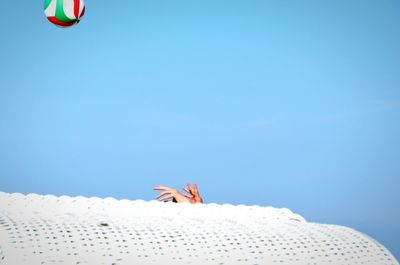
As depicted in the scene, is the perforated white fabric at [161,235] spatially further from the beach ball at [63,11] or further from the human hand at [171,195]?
the beach ball at [63,11]

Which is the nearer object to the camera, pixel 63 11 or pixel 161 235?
pixel 161 235

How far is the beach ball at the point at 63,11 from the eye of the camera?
1491 cm

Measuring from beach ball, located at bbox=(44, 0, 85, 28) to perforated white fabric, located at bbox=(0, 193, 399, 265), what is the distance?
500 cm

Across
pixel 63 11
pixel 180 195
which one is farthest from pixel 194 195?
pixel 63 11

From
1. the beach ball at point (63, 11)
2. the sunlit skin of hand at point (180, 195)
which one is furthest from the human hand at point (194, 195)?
the beach ball at point (63, 11)

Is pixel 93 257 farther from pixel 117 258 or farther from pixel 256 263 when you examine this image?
pixel 256 263

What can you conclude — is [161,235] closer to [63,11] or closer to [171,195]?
[171,195]

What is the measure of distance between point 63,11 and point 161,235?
6656 mm

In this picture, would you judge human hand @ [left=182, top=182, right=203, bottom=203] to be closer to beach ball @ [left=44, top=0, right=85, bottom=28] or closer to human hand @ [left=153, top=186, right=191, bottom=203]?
human hand @ [left=153, top=186, right=191, bottom=203]

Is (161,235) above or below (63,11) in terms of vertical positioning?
below

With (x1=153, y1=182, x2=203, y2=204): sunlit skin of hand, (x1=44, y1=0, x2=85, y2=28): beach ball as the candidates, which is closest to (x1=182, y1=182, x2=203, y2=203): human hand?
(x1=153, y1=182, x2=203, y2=204): sunlit skin of hand

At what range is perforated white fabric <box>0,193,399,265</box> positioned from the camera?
1123 centimetres

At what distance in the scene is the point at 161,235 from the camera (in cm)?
1211

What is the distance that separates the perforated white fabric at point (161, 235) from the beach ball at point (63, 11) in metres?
5.00
